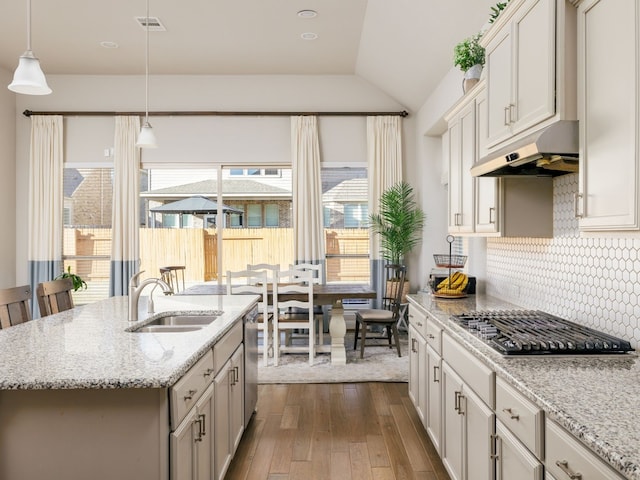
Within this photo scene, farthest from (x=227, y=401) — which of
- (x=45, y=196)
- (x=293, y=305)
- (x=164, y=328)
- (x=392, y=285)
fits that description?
(x=45, y=196)

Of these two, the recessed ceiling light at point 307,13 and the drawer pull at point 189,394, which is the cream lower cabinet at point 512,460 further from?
the recessed ceiling light at point 307,13

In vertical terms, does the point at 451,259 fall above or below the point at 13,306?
above

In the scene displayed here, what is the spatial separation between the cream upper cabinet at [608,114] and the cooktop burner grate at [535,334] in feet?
1.44

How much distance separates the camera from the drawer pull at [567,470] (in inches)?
45.5

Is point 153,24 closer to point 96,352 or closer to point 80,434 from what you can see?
point 96,352

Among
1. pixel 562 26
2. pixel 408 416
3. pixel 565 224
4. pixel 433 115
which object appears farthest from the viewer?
pixel 433 115

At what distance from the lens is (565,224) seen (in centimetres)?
246

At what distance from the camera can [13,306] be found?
2662 mm

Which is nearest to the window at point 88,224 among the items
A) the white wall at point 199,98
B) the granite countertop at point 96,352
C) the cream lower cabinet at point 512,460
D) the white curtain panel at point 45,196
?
the white curtain panel at point 45,196

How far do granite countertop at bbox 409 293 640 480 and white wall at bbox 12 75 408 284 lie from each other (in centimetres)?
487

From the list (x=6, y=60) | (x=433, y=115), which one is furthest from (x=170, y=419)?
(x=6, y=60)

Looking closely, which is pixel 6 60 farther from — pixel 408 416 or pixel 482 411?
pixel 482 411

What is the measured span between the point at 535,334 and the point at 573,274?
599 millimetres

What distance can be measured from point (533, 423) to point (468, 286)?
2.18 m
